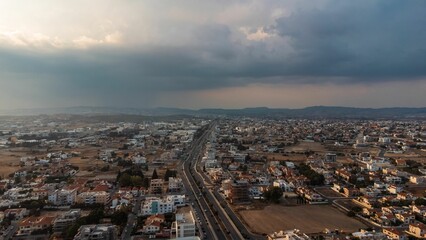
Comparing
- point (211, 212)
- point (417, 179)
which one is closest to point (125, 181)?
point (211, 212)

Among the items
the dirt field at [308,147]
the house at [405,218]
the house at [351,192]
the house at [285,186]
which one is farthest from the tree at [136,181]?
the dirt field at [308,147]

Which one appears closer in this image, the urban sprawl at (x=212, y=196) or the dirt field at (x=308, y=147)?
the urban sprawl at (x=212, y=196)

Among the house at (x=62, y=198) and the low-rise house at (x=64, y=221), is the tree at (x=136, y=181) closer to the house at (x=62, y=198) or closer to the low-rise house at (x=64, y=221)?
Result: the house at (x=62, y=198)

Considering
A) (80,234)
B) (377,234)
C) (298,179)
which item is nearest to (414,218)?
(377,234)

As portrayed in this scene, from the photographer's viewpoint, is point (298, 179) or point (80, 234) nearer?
point (80, 234)

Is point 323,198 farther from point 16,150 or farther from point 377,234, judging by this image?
point 16,150

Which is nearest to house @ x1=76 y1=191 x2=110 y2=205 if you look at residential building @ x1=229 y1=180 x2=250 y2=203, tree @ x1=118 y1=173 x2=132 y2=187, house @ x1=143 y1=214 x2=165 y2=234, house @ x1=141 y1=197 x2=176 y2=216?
house @ x1=141 y1=197 x2=176 y2=216

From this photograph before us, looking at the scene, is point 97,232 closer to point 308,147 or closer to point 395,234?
point 395,234

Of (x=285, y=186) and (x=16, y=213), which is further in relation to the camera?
(x=285, y=186)
